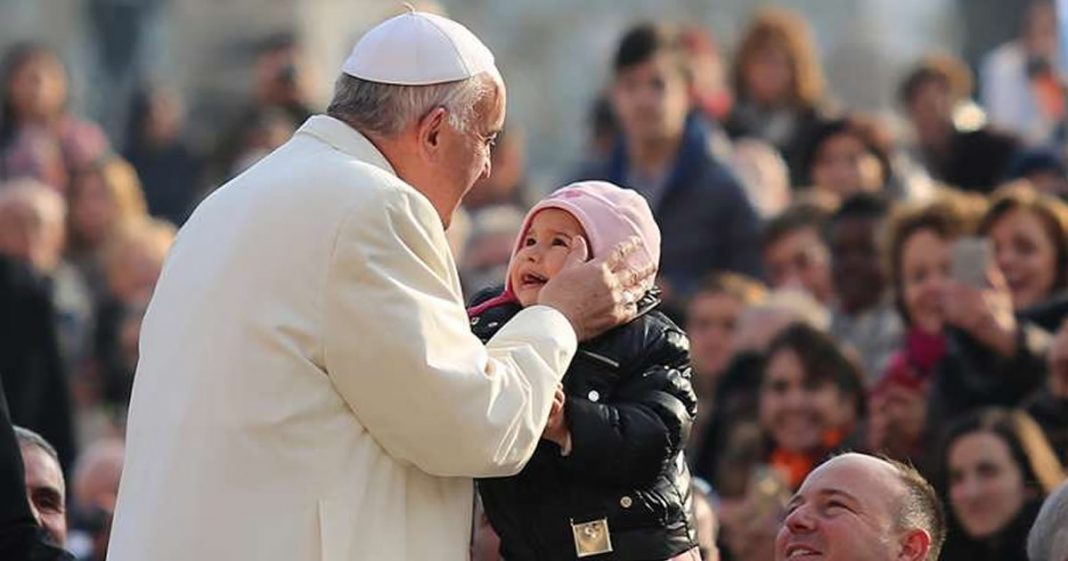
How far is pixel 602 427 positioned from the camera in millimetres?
6734

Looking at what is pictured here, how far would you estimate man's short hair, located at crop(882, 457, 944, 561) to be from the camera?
7418 mm

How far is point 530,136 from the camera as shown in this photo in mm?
29453

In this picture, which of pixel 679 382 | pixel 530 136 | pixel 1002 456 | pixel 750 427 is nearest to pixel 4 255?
pixel 750 427

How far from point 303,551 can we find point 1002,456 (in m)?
3.66

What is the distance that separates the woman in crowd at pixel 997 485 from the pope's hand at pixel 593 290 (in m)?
2.92

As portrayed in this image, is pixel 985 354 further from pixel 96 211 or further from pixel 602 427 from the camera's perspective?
pixel 96 211

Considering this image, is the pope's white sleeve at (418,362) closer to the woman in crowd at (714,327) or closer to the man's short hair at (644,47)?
the woman in crowd at (714,327)

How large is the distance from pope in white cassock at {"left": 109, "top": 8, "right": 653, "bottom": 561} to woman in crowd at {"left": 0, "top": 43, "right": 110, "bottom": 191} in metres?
9.82

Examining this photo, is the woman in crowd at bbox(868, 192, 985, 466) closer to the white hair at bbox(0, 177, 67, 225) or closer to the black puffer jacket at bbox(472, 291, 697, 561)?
the black puffer jacket at bbox(472, 291, 697, 561)

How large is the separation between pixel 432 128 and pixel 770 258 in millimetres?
6039

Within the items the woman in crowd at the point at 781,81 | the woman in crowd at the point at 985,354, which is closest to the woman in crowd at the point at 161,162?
the woman in crowd at the point at 781,81

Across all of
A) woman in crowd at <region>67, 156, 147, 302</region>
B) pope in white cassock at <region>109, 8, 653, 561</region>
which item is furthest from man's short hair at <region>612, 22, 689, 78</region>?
pope in white cassock at <region>109, 8, 653, 561</region>

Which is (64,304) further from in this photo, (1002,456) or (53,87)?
(1002,456)

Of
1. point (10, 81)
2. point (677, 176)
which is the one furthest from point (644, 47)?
point (10, 81)
